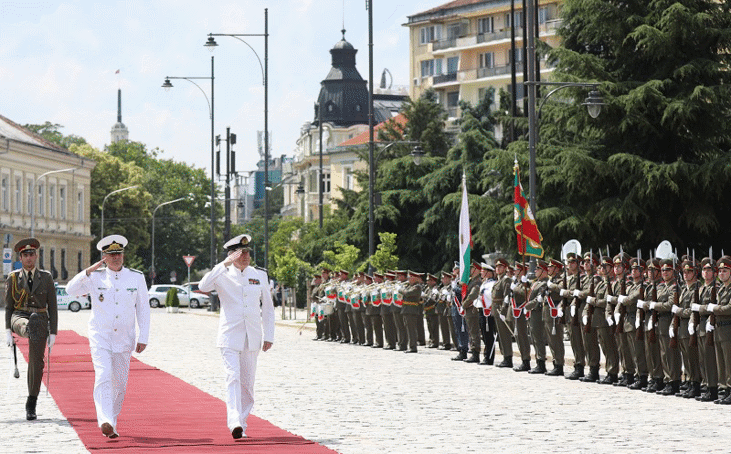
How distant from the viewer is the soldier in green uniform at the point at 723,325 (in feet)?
60.1

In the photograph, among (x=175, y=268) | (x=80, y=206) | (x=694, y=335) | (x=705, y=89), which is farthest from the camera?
(x=175, y=268)

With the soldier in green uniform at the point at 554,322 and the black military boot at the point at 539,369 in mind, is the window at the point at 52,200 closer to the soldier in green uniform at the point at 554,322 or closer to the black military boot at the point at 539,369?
the black military boot at the point at 539,369

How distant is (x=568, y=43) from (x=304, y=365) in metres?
18.1

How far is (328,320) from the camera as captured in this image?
127 ft

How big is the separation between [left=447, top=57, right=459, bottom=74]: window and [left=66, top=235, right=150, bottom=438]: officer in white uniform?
91.5 m

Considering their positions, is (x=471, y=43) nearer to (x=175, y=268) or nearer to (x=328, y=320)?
(x=175, y=268)

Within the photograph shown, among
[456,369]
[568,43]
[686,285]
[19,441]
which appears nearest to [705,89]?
[568,43]

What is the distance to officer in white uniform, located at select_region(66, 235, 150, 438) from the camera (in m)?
13.9

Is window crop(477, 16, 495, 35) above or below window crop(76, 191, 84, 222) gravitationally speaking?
above

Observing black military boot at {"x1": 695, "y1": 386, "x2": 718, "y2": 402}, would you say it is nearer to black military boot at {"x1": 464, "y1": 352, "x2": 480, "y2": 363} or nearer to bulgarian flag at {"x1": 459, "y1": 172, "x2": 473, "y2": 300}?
black military boot at {"x1": 464, "y1": 352, "x2": 480, "y2": 363}

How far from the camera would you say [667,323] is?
66.5 feet

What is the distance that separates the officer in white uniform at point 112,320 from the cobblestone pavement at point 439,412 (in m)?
0.57

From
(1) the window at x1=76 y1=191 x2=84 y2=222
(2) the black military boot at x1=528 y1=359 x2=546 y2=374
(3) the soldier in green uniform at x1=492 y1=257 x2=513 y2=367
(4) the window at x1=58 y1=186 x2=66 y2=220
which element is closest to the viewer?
(2) the black military boot at x1=528 y1=359 x2=546 y2=374

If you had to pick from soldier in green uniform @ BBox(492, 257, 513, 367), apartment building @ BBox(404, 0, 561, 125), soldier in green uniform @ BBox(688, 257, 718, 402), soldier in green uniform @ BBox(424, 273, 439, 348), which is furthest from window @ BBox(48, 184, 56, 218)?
soldier in green uniform @ BBox(688, 257, 718, 402)
